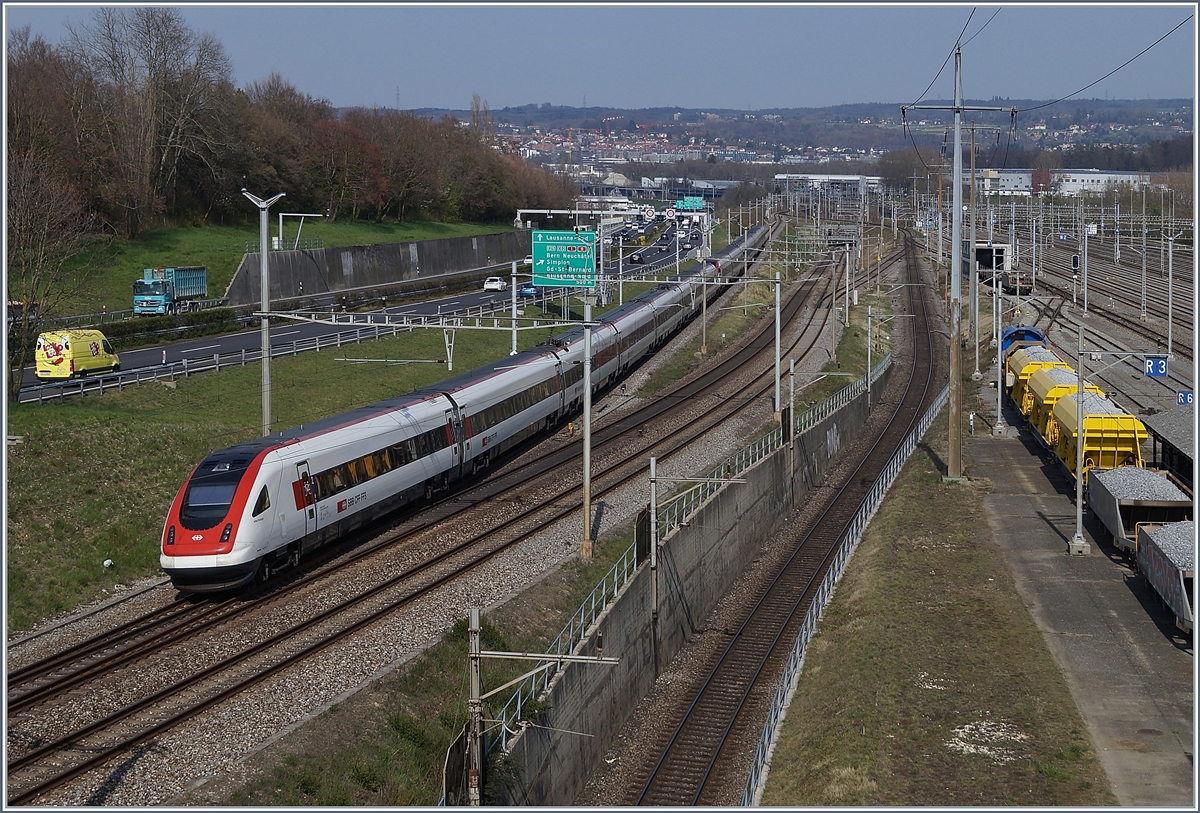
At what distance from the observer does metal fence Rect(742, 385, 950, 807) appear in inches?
830

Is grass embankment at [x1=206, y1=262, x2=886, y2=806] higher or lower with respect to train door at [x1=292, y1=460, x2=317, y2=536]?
lower

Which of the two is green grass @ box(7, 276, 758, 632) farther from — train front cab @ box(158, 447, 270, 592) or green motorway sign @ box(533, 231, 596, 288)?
green motorway sign @ box(533, 231, 596, 288)

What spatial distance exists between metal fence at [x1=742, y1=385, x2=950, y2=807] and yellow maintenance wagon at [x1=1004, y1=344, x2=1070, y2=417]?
12.8 feet

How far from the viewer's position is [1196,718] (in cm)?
1780

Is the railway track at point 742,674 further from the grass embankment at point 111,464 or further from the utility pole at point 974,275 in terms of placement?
the grass embankment at point 111,464

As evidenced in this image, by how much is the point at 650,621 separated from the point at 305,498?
8700 millimetres

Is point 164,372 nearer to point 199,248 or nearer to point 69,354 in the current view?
point 69,354

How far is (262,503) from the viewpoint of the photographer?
2291 cm

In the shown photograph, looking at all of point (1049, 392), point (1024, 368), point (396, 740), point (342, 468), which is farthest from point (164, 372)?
point (1024, 368)

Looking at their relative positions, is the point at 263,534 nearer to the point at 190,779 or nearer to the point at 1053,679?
the point at 190,779

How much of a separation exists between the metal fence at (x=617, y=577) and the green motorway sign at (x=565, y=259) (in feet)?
20.4

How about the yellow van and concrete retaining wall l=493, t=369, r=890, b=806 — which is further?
the yellow van

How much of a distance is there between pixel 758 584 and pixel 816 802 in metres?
16.4

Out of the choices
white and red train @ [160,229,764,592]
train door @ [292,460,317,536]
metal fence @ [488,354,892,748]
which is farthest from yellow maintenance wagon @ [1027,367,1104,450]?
train door @ [292,460,317,536]
